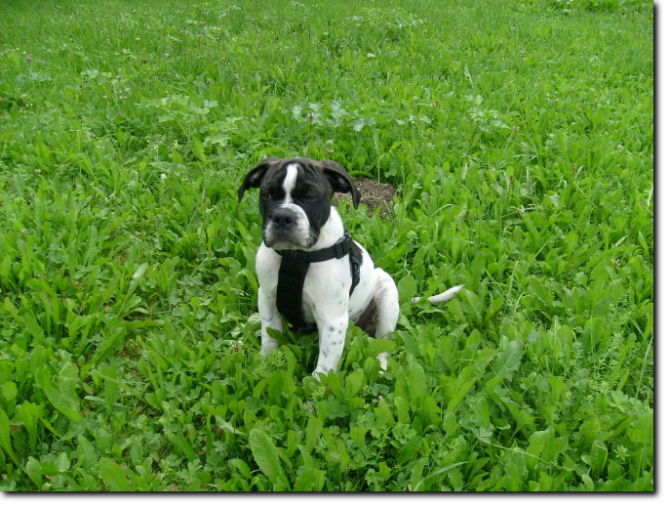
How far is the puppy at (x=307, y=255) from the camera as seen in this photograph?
2.80 meters

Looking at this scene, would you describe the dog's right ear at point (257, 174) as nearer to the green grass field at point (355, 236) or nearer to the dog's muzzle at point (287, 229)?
the dog's muzzle at point (287, 229)

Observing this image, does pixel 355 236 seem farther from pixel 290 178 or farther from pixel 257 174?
pixel 290 178

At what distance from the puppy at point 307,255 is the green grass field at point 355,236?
0.77 feet

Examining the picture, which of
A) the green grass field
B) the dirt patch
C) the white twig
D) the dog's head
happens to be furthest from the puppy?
the dirt patch

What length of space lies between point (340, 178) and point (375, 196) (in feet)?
6.94

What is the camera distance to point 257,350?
345 cm

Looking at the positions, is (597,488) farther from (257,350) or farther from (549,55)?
(549,55)

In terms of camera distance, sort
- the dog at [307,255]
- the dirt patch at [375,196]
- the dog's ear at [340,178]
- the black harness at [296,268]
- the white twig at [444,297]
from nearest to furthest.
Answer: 1. the dog at [307,255]
2. the black harness at [296,268]
3. the dog's ear at [340,178]
4. the white twig at [444,297]
5. the dirt patch at [375,196]

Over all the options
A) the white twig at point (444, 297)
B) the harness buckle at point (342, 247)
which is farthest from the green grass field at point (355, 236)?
the harness buckle at point (342, 247)

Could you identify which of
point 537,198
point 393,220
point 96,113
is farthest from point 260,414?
point 96,113

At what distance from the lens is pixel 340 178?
3105 mm

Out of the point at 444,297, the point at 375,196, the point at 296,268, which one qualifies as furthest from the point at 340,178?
the point at 375,196

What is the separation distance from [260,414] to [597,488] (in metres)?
1.80

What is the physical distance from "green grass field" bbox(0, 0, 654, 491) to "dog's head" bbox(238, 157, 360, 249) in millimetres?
797
